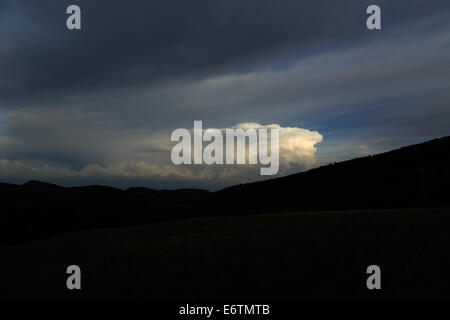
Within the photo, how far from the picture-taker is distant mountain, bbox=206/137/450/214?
112562 millimetres

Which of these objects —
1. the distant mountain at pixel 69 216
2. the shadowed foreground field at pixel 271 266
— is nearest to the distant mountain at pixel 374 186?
the distant mountain at pixel 69 216

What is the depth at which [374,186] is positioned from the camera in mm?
152875

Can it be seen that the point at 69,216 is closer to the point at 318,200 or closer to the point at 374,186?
the point at 318,200

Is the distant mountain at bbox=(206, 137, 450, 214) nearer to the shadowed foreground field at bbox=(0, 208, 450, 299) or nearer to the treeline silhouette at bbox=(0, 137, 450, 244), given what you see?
the treeline silhouette at bbox=(0, 137, 450, 244)

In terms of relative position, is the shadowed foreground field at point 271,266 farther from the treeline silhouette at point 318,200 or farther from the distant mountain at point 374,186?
the distant mountain at point 374,186

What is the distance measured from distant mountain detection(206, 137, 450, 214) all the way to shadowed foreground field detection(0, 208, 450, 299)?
9345 centimetres

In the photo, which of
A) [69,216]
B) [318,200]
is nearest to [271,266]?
[318,200]

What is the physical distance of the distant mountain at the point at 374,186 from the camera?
→ 113 m

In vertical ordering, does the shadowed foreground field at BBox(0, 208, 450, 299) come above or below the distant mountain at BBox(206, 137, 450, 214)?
below

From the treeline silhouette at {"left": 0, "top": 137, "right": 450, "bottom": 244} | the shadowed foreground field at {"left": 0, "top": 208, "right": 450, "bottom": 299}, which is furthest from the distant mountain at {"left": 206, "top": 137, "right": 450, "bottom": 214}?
the shadowed foreground field at {"left": 0, "top": 208, "right": 450, "bottom": 299}

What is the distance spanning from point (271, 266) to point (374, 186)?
507 feet

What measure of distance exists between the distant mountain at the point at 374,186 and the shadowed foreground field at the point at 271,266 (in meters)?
93.4
